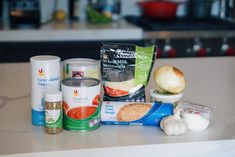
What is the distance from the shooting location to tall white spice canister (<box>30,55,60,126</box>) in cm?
113

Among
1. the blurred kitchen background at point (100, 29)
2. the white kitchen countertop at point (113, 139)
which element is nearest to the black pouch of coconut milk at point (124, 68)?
the white kitchen countertop at point (113, 139)

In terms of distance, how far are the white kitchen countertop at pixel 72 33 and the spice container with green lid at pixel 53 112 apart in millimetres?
1770

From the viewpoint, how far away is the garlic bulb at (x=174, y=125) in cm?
111

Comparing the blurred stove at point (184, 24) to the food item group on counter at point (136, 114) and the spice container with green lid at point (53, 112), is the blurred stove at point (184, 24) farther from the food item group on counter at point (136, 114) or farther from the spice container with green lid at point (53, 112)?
the spice container with green lid at point (53, 112)

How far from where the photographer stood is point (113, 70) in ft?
4.00

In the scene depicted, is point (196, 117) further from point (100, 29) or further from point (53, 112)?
point (100, 29)

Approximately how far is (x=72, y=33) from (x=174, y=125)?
72.3 inches

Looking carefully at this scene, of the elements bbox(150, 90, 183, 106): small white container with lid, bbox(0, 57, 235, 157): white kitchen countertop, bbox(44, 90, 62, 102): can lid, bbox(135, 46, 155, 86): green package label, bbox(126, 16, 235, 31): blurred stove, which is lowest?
bbox(0, 57, 235, 157): white kitchen countertop

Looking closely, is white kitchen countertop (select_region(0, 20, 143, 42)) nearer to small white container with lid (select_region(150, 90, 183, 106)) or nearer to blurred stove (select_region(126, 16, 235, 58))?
blurred stove (select_region(126, 16, 235, 58))

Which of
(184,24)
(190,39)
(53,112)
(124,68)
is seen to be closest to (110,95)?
(124,68)

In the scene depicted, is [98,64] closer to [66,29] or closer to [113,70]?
[113,70]

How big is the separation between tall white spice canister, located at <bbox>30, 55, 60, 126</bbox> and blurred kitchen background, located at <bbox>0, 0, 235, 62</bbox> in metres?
1.68

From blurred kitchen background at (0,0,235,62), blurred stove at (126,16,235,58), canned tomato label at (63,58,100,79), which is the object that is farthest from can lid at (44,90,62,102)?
blurred stove at (126,16,235,58)

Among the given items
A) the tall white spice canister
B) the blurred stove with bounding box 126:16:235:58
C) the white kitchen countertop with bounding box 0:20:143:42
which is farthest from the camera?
the blurred stove with bounding box 126:16:235:58
